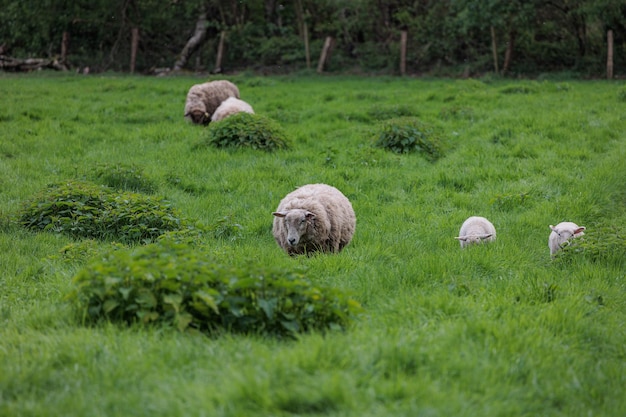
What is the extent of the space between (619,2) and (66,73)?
20634 mm

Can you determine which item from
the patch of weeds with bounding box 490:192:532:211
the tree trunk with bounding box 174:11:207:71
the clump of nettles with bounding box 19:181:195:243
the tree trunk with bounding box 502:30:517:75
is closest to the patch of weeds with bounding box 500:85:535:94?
the tree trunk with bounding box 502:30:517:75

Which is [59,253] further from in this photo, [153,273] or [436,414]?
[436,414]

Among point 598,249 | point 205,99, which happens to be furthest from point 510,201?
point 205,99

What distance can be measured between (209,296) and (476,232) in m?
4.67

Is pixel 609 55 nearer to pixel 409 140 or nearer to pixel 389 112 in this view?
pixel 389 112

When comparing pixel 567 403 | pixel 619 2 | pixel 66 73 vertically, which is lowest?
pixel 567 403

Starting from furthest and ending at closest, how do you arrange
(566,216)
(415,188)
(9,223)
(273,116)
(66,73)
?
(66,73) < (273,116) < (415,188) < (566,216) < (9,223)

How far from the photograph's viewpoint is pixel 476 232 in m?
8.08

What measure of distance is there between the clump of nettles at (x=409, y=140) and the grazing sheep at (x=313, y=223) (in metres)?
4.57

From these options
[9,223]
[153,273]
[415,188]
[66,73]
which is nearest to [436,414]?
[153,273]

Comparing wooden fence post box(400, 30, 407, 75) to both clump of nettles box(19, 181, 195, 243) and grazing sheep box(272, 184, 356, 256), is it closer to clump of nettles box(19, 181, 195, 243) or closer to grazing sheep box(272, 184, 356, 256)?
grazing sheep box(272, 184, 356, 256)

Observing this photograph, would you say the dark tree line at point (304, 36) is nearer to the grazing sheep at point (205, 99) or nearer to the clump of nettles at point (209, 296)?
the grazing sheep at point (205, 99)

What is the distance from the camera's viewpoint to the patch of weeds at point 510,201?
31.8 feet

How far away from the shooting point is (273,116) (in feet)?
52.2
